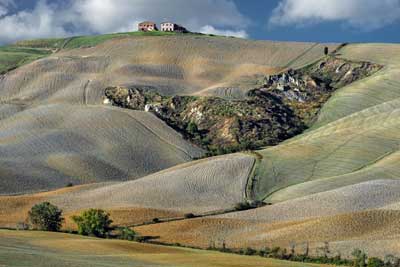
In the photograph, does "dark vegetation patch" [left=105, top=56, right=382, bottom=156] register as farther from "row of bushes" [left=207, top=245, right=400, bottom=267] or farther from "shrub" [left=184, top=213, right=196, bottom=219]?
"row of bushes" [left=207, top=245, right=400, bottom=267]

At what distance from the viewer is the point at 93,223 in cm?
7831

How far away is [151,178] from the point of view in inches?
4429

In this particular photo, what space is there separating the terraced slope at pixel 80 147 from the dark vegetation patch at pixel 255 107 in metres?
6.18

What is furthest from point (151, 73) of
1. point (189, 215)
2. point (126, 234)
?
point (126, 234)

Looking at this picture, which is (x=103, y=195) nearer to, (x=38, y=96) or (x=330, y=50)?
(x=38, y=96)

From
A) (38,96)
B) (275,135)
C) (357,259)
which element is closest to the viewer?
(357,259)

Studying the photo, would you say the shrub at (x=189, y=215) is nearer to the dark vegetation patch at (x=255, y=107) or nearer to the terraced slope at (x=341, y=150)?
the terraced slope at (x=341, y=150)

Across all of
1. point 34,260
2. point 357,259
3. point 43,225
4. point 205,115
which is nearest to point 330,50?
point 205,115

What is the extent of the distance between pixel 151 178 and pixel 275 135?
136ft

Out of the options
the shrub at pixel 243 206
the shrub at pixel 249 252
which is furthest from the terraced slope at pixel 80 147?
the shrub at pixel 249 252

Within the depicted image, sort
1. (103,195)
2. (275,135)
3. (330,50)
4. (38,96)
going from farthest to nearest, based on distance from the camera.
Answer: (330,50)
(38,96)
(275,135)
(103,195)

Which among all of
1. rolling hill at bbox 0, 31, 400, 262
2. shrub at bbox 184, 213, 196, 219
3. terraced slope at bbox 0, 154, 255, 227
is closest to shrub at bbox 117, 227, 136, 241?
rolling hill at bbox 0, 31, 400, 262

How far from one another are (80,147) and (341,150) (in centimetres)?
4477

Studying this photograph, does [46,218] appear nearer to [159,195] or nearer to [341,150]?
[159,195]
